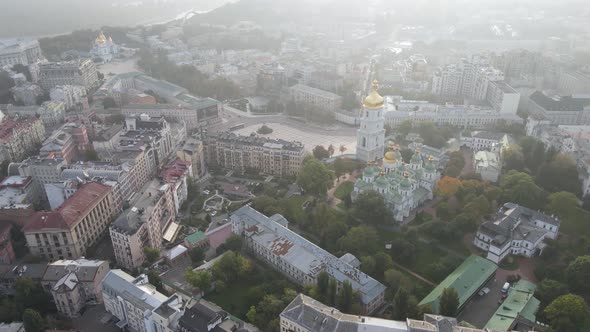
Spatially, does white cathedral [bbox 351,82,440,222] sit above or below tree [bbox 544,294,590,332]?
above

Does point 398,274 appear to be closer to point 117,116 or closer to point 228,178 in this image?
point 228,178

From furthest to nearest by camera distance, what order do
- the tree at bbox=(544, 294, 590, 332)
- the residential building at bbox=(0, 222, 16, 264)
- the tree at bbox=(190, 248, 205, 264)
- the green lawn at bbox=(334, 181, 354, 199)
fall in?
the green lawn at bbox=(334, 181, 354, 199) → the tree at bbox=(190, 248, 205, 264) → the residential building at bbox=(0, 222, 16, 264) → the tree at bbox=(544, 294, 590, 332)

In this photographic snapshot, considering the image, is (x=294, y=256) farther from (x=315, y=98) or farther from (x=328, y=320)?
(x=315, y=98)

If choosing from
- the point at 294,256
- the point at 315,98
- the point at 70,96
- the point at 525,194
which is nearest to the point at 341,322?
the point at 294,256

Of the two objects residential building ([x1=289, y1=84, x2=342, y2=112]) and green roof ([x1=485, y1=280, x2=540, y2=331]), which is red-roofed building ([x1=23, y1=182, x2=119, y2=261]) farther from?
residential building ([x1=289, y1=84, x2=342, y2=112])

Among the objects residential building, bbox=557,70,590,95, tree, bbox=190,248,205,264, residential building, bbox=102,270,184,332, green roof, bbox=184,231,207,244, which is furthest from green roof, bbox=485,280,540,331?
residential building, bbox=557,70,590,95

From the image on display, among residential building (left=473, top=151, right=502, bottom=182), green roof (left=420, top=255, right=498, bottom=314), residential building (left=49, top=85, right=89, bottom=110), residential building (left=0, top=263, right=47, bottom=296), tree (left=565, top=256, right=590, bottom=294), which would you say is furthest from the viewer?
residential building (left=49, top=85, right=89, bottom=110)

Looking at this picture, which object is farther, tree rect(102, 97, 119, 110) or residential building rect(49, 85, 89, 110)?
tree rect(102, 97, 119, 110)
